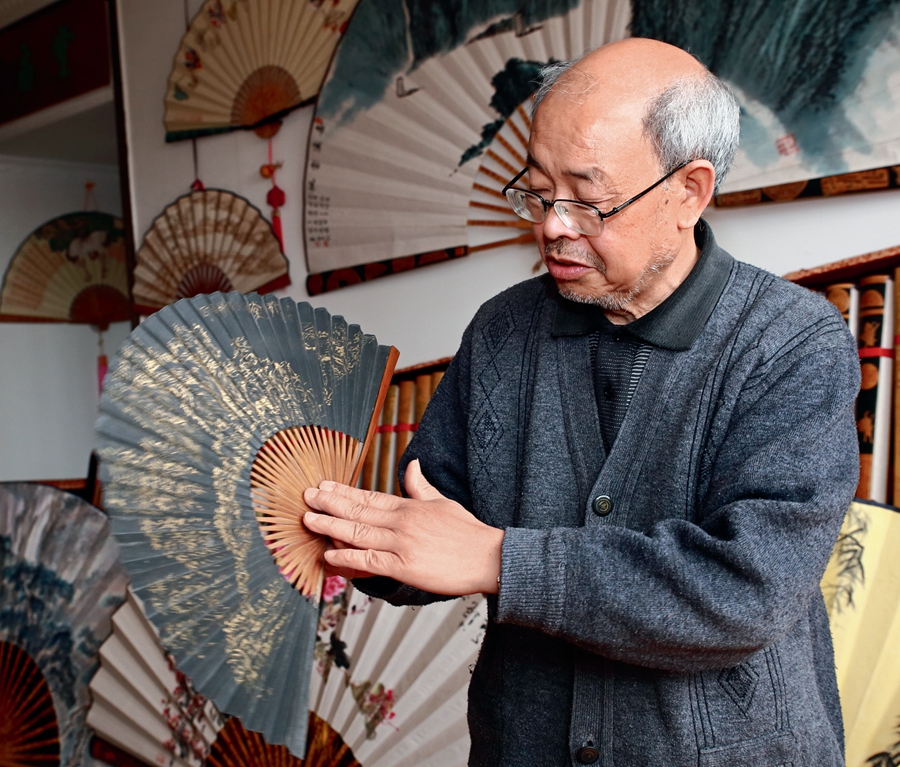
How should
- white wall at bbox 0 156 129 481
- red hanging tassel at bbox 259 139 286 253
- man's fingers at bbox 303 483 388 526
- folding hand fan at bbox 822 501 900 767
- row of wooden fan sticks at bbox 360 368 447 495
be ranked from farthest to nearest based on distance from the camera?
white wall at bbox 0 156 129 481 < red hanging tassel at bbox 259 139 286 253 < row of wooden fan sticks at bbox 360 368 447 495 < folding hand fan at bbox 822 501 900 767 < man's fingers at bbox 303 483 388 526

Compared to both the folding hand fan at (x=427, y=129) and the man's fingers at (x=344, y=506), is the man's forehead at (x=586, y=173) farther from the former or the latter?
the folding hand fan at (x=427, y=129)

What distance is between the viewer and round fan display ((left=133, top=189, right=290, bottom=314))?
276 cm

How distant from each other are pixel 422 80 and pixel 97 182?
10.7 feet

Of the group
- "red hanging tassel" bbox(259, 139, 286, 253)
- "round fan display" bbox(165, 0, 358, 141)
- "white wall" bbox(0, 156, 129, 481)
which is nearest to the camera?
"round fan display" bbox(165, 0, 358, 141)

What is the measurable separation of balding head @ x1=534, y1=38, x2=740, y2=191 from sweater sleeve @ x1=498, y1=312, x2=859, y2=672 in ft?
1.02

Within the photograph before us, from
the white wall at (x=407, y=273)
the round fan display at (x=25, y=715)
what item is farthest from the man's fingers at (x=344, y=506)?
the round fan display at (x=25, y=715)

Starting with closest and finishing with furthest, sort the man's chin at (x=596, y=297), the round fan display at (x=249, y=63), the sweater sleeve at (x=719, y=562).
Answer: the sweater sleeve at (x=719, y=562)
the man's chin at (x=596, y=297)
the round fan display at (x=249, y=63)

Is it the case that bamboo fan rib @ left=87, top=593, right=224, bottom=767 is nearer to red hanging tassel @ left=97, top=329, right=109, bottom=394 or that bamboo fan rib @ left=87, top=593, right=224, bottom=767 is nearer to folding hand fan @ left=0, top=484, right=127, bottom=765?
folding hand fan @ left=0, top=484, right=127, bottom=765

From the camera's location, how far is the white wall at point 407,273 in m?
1.65

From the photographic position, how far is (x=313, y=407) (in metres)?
1.06

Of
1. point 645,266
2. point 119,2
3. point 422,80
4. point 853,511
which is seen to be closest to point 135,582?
point 645,266

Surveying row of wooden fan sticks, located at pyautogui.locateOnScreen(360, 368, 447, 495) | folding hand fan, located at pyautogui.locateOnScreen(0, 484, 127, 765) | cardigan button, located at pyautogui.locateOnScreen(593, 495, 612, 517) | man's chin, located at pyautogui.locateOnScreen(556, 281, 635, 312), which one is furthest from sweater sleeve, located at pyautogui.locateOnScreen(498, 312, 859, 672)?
folding hand fan, located at pyautogui.locateOnScreen(0, 484, 127, 765)

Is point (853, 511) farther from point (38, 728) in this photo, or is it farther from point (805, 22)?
point (38, 728)

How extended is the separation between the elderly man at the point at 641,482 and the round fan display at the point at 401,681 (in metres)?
0.65
